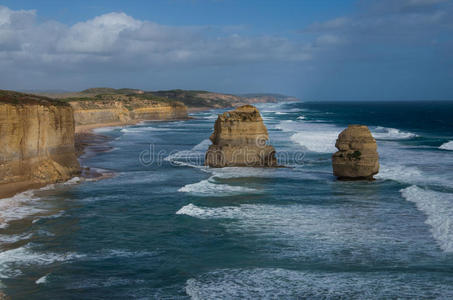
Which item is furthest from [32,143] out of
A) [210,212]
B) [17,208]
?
[210,212]

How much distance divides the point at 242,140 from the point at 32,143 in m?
13.2

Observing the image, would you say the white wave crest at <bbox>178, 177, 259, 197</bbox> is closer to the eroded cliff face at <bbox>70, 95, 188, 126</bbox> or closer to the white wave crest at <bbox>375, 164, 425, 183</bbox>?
the white wave crest at <bbox>375, 164, 425, 183</bbox>

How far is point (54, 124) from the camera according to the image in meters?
28.5

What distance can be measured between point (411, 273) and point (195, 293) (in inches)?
240

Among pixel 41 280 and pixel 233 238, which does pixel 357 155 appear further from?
pixel 41 280

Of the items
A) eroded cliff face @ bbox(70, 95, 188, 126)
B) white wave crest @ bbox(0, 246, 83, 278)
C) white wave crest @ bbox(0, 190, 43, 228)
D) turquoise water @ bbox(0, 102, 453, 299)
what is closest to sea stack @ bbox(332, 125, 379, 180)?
turquoise water @ bbox(0, 102, 453, 299)

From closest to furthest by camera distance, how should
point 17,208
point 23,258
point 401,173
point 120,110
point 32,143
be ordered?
point 23,258 → point 17,208 → point 32,143 → point 401,173 → point 120,110

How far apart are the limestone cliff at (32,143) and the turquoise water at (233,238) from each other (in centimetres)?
166

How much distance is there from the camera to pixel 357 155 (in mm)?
26078

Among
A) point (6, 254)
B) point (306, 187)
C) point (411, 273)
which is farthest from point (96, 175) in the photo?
point (411, 273)

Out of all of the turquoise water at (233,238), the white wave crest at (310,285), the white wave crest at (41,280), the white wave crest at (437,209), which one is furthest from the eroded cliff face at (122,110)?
the white wave crest at (310,285)

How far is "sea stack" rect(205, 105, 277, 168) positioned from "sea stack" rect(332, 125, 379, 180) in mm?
6367

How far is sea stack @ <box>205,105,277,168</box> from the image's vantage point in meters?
31.9

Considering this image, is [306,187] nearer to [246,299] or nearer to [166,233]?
[166,233]
